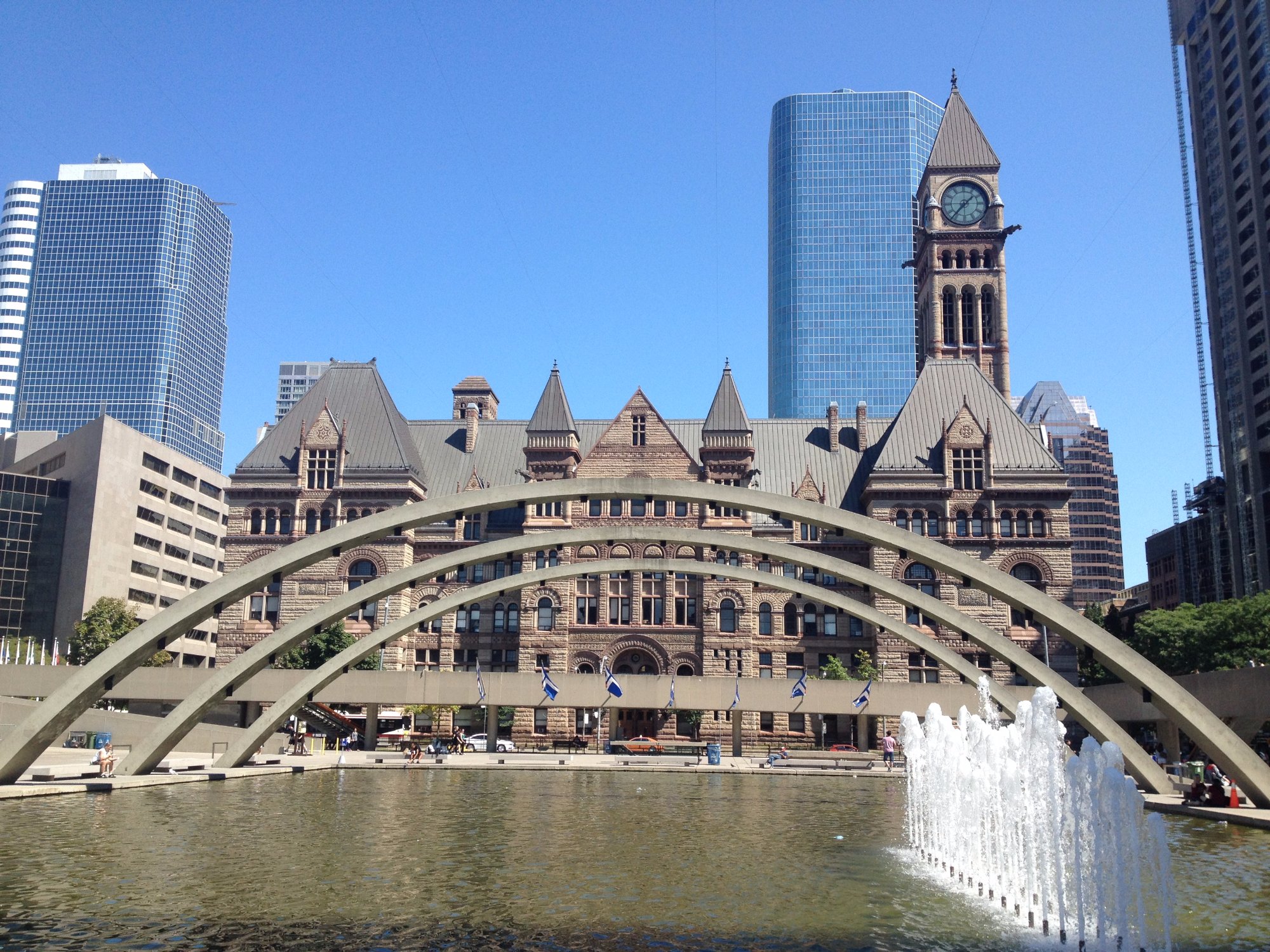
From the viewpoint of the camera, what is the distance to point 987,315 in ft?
295

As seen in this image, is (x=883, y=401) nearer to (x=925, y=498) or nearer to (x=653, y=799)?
(x=925, y=498)

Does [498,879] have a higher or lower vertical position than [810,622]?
lower

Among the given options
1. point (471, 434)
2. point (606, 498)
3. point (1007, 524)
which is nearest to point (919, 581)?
point (1007, 524)

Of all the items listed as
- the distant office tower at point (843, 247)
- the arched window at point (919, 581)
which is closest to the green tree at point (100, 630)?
the arched window at point (919, 581)

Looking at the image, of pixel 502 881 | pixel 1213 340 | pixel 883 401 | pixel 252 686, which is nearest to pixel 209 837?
pixel 502 881

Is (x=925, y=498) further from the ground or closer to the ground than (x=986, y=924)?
further from the ground

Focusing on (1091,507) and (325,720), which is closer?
(325,720)

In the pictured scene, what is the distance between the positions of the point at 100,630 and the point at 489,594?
3891 cm

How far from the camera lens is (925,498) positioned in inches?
2736

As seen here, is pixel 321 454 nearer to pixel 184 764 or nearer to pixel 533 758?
pixel 533 758

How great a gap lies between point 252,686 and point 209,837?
3103 cm

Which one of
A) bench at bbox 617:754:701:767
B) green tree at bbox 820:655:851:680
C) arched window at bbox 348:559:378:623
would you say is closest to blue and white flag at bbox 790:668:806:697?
bench at bbox 617:754:701:767

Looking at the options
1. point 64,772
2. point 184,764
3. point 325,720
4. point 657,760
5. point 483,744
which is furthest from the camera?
point 483,744

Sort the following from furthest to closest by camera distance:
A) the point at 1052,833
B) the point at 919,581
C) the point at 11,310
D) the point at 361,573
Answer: the point at 11,310
the point at 361,573
the point at 919,581
the point at 1052,833
